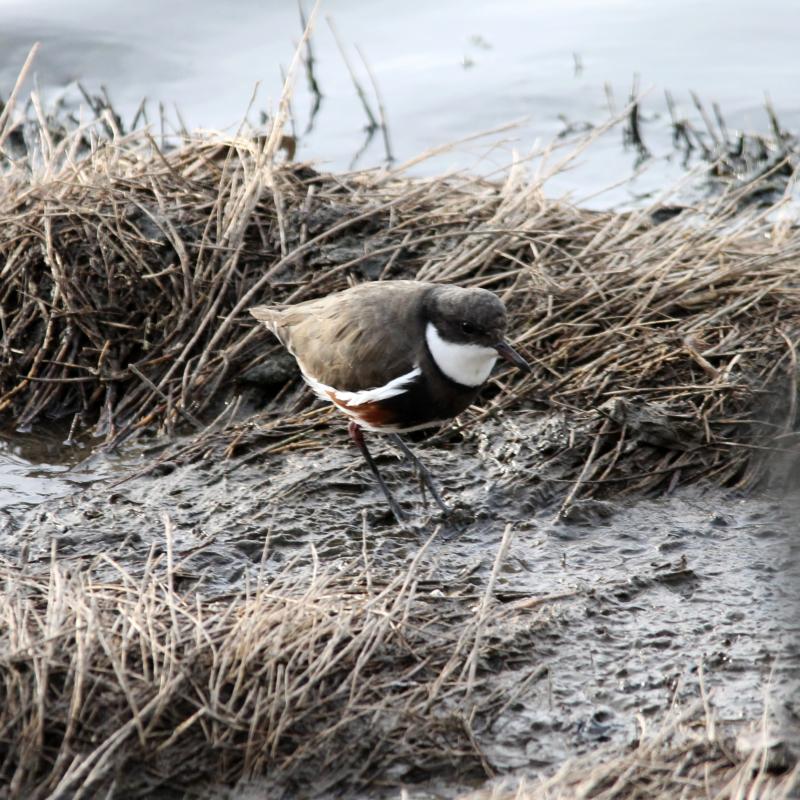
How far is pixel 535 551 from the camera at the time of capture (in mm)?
4996

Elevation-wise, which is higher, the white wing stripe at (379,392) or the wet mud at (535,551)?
the white wing stripe at (379,392)

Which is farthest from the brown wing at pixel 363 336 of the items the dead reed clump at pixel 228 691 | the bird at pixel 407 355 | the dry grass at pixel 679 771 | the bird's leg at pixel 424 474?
the dry grass at pixel 679 771

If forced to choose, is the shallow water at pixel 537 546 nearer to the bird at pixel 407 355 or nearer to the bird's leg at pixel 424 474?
the bird's leg at pixel 424 474

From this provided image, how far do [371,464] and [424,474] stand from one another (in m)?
0.24

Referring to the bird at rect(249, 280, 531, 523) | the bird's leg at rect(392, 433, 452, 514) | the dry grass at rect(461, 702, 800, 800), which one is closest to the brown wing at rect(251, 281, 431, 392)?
the bird at rect(249, 280, 531, 523)

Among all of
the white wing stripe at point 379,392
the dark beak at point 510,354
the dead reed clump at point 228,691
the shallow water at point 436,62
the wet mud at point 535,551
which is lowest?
the wet mud at point 535,551

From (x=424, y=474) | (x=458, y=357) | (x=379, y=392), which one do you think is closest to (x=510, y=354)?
(x=458, y=357)

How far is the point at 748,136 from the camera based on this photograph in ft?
33.5

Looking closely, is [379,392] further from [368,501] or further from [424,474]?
[368,501]

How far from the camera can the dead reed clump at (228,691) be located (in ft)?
11.6

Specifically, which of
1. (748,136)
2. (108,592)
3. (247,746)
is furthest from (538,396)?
(748,136)

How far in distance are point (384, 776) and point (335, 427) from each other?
2.50m

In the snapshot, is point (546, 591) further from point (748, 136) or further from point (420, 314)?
point (748, 136)

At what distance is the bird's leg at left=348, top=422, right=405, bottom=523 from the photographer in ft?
17.4
